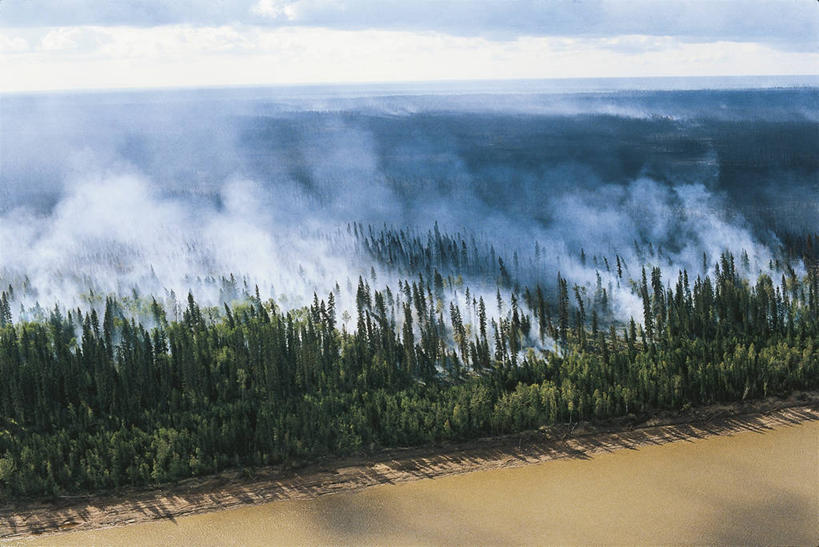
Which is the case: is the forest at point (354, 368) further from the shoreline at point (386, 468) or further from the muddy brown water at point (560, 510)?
the muddy brown water at point (560, 510)

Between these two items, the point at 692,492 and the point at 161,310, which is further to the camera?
the point at 161,310

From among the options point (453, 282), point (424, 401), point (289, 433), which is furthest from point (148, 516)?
point (453, 282)

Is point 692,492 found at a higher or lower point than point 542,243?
lower

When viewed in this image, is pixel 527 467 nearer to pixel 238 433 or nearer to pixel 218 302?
pixel 238 433

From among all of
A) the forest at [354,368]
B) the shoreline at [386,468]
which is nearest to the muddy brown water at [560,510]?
the shoreline at [386,468]

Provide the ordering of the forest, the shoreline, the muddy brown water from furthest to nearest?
1. the forest
2. the shoreline
3. the muddy brown water

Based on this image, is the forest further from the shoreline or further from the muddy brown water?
the muddy brown water

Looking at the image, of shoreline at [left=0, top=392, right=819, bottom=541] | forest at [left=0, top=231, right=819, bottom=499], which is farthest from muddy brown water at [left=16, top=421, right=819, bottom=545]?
forest at [left=0, top=231, right=819, bottom=499]
